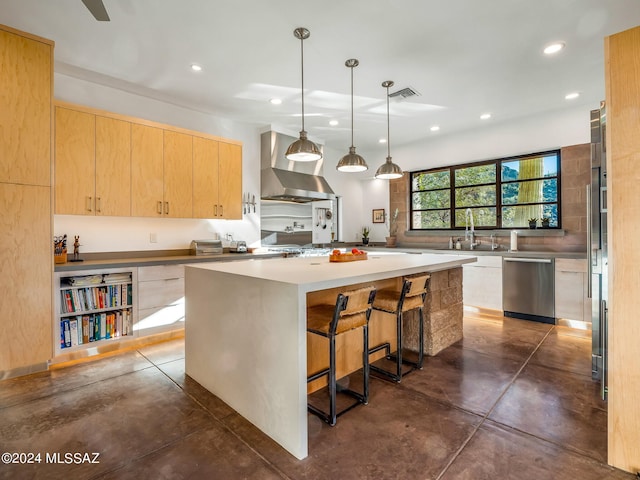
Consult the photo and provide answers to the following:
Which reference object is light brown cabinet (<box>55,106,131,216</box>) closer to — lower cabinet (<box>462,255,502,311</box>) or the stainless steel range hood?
the stainless steel range hood

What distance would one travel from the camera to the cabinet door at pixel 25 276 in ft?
8.42

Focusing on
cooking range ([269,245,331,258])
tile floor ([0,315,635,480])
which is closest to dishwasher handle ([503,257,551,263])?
tile floor ([0,315,635,480])

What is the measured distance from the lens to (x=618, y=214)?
1.57 metres

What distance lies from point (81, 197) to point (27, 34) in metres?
1.36

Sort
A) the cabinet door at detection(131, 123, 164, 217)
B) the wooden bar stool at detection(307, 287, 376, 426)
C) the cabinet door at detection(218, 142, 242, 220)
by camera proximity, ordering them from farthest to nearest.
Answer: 1. the cabinet door at detection(218, 142, 242, 220)
2. the cabinet door at detection(131, 123, 164, 217)
3. the wooden bar stool at detection(307, 287, 376, 426)

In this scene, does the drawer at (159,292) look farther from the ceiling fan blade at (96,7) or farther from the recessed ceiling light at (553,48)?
the recessed ceiling light at (553,48)

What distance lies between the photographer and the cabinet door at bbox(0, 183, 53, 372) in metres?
2.57

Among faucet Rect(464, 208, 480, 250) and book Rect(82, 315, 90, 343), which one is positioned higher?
faucet Rect(464, 208, 480, 250)

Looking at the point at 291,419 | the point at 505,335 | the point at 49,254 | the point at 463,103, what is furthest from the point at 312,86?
the point at 505,335

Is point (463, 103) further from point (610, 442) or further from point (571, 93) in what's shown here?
point (610, 442)

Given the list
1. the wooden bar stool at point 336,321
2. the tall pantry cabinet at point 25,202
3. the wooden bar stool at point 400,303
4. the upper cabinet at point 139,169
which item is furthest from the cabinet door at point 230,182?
the wooden bar stool at point 336,321

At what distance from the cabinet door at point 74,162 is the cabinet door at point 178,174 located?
71 centimetres

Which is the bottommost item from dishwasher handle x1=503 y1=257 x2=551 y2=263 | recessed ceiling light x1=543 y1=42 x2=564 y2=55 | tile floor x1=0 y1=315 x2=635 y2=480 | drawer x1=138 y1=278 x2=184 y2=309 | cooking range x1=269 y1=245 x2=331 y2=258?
tile floor x1=0 y1=315 x2=635 y2=480

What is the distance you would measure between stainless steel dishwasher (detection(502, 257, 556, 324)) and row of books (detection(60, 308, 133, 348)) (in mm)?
4543
